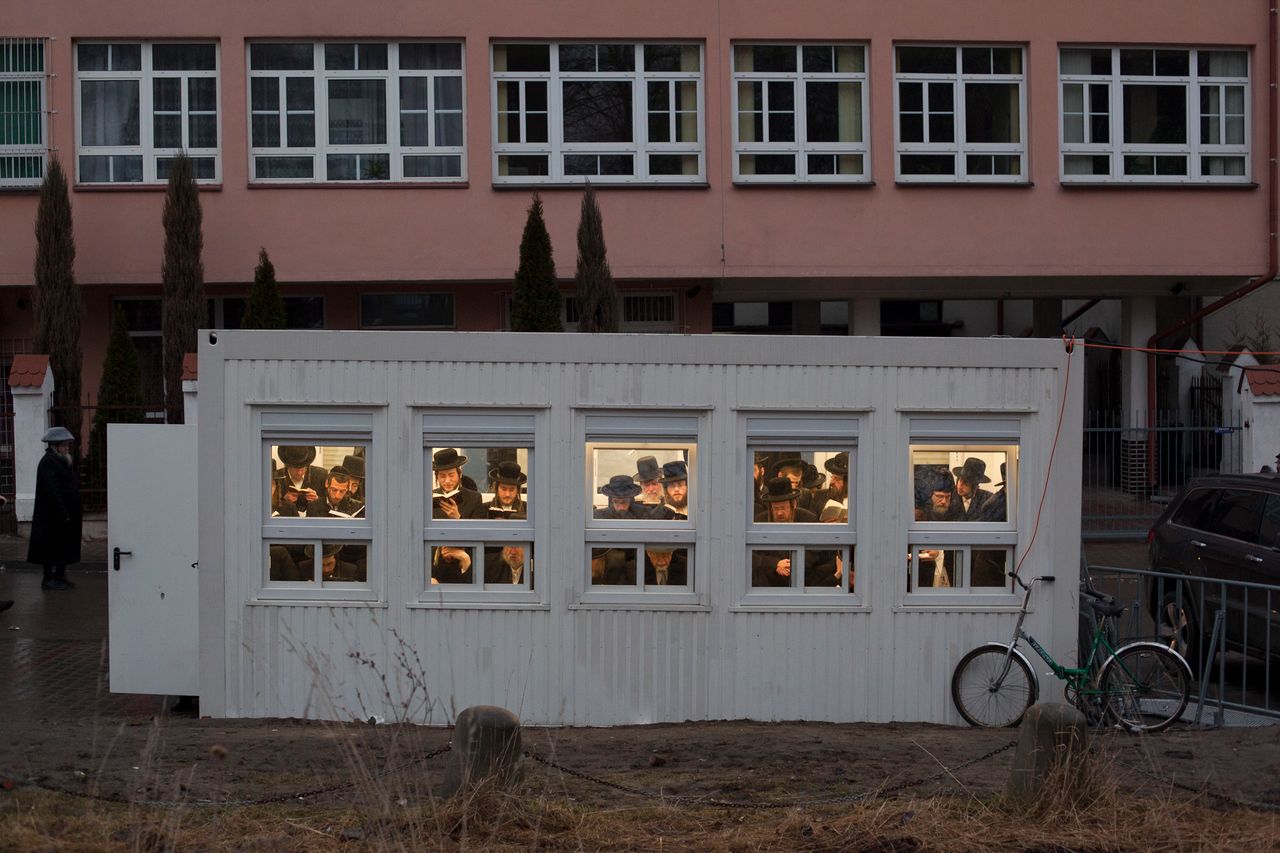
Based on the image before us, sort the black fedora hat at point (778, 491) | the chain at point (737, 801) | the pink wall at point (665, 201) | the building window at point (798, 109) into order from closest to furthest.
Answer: the chain at point (737, 801) → the black fedora hat at point (778, 491) → the pink wall at point (665, 201) → the building window at point (798, 109)

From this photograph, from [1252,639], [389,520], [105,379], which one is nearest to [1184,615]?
[1252,639]

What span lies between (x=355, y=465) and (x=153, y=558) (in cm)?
182

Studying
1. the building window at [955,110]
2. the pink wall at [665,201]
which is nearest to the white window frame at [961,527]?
the pink wall at [665,201]

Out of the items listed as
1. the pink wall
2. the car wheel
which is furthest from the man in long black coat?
the car wheel

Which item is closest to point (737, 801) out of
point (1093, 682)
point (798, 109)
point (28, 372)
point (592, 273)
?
point (1093, 682)

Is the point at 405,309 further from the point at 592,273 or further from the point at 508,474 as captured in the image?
the point at 508,474

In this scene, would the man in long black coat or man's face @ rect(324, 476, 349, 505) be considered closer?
man's face @ rect(324, 476, 349, 505)

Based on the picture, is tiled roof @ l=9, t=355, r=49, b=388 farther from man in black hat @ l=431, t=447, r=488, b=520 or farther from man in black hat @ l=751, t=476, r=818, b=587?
man in black hat @ l=751, t=476, r=818, b=587

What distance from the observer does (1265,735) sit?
26.6 feet

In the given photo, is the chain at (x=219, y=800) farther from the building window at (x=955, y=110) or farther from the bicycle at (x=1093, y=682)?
the building window at (x=955, y=110)

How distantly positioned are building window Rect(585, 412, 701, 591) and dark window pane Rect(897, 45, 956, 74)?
46.1 ft

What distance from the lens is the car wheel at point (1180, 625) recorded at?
998 cm

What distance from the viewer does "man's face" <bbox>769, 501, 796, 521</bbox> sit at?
30.1 ft

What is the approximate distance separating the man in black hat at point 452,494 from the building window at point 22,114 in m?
14.4
